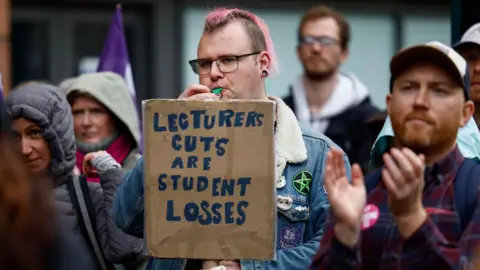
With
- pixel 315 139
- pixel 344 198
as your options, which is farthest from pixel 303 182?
pixel 344 198

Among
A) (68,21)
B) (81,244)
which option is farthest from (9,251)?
(68,21)

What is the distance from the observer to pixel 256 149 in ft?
13.7

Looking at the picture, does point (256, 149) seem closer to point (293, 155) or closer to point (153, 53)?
point (293, 155)

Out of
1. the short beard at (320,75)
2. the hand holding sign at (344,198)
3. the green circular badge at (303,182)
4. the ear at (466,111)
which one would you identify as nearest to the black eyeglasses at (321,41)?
the short beard at (320,75)

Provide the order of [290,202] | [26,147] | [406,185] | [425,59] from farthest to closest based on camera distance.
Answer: [26,147] < [290,202] < [425,59] < [406,185]

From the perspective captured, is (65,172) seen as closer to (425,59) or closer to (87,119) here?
(87,119)

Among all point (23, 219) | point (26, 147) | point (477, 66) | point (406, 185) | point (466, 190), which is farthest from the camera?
point (477, 66)

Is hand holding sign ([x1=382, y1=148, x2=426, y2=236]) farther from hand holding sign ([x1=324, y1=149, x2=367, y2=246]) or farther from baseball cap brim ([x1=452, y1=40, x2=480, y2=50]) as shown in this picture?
baseball cap brim ([x1=452, y1=40, x2=480, y2=50])

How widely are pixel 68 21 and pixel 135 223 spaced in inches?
250

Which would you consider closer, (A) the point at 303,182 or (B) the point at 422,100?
(B) the point at 422,100

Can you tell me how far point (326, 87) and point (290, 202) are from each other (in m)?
3.30

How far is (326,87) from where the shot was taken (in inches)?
305

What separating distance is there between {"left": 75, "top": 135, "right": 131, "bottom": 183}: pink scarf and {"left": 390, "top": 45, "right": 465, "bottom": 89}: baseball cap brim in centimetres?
253

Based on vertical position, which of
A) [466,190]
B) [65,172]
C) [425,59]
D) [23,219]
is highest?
[425,59]
